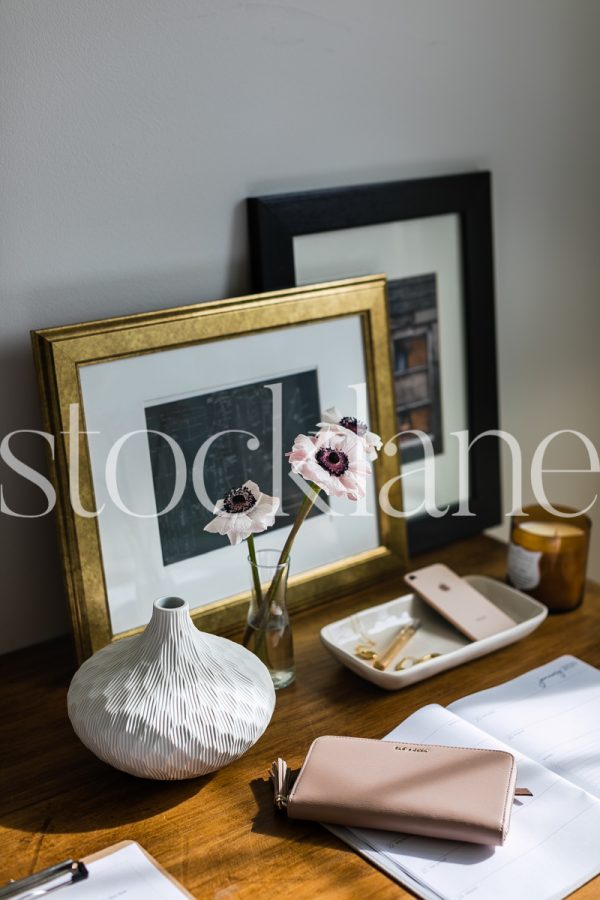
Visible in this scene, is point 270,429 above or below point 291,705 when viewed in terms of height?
above

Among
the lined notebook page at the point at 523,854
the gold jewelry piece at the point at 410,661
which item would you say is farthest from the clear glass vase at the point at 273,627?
the lined notebook page at the point at 523,854

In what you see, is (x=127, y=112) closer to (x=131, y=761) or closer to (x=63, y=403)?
(x=63, y=403)

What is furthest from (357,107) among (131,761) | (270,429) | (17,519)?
(131,761)

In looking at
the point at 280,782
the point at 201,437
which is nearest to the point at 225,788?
the point at 280,782

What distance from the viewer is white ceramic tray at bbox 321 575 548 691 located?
99 centimetres

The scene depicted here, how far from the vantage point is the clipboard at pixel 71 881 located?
28.3 inches

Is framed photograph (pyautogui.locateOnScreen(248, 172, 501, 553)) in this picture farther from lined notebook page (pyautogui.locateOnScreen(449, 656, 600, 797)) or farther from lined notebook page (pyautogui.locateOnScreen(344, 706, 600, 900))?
lined notebook page (pyautogui.locateOnScreen(344, 706, 600, 900))

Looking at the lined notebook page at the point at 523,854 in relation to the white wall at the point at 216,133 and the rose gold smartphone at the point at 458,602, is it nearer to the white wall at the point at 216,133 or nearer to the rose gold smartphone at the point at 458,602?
the rose gold smartphone at the point at 458,602

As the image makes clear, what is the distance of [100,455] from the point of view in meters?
1.00

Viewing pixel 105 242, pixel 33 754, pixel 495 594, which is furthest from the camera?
pixel 495 594

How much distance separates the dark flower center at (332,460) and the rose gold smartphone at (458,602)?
26cm

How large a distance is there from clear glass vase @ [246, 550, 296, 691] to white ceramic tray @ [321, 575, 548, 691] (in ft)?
0.17

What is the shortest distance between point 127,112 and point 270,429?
14.9 inches

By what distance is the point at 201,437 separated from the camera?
1.07 m
